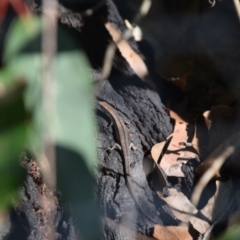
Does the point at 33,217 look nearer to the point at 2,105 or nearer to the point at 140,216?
the point at 140,216

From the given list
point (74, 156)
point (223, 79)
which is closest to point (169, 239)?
point (223, 79)

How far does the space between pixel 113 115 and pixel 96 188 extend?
448 millimetres

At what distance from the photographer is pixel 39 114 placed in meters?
0.54

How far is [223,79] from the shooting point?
2.09m

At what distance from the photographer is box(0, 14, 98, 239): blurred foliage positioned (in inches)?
19.5

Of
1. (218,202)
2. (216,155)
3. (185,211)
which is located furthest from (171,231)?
(216,155)

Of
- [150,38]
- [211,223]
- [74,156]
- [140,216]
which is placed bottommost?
[211,223]

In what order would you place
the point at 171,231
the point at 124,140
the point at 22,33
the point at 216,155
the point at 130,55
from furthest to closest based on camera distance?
the point at 130,55
the point at 124,140
the point at 216,155
the point at 171,231
the point at 22,33

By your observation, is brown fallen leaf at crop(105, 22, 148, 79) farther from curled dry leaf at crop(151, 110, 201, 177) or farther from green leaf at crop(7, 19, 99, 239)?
green leaf at crop(7, 19, 99, 239)

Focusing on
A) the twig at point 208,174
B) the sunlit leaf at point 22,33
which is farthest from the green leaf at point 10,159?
the twig at point 208,174

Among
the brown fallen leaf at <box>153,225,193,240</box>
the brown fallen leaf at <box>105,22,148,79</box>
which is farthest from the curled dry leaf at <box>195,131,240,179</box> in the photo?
the brown fallen leaf at <box>105,22,148,79</box>

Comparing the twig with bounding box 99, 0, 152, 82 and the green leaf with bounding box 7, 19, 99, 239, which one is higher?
the green leaf with bounding box 7, 19, 99, 239

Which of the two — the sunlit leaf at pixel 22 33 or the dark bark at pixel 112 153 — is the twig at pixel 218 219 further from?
the sunlit leaf at pixel 22 33

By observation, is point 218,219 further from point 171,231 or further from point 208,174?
point 208,174
